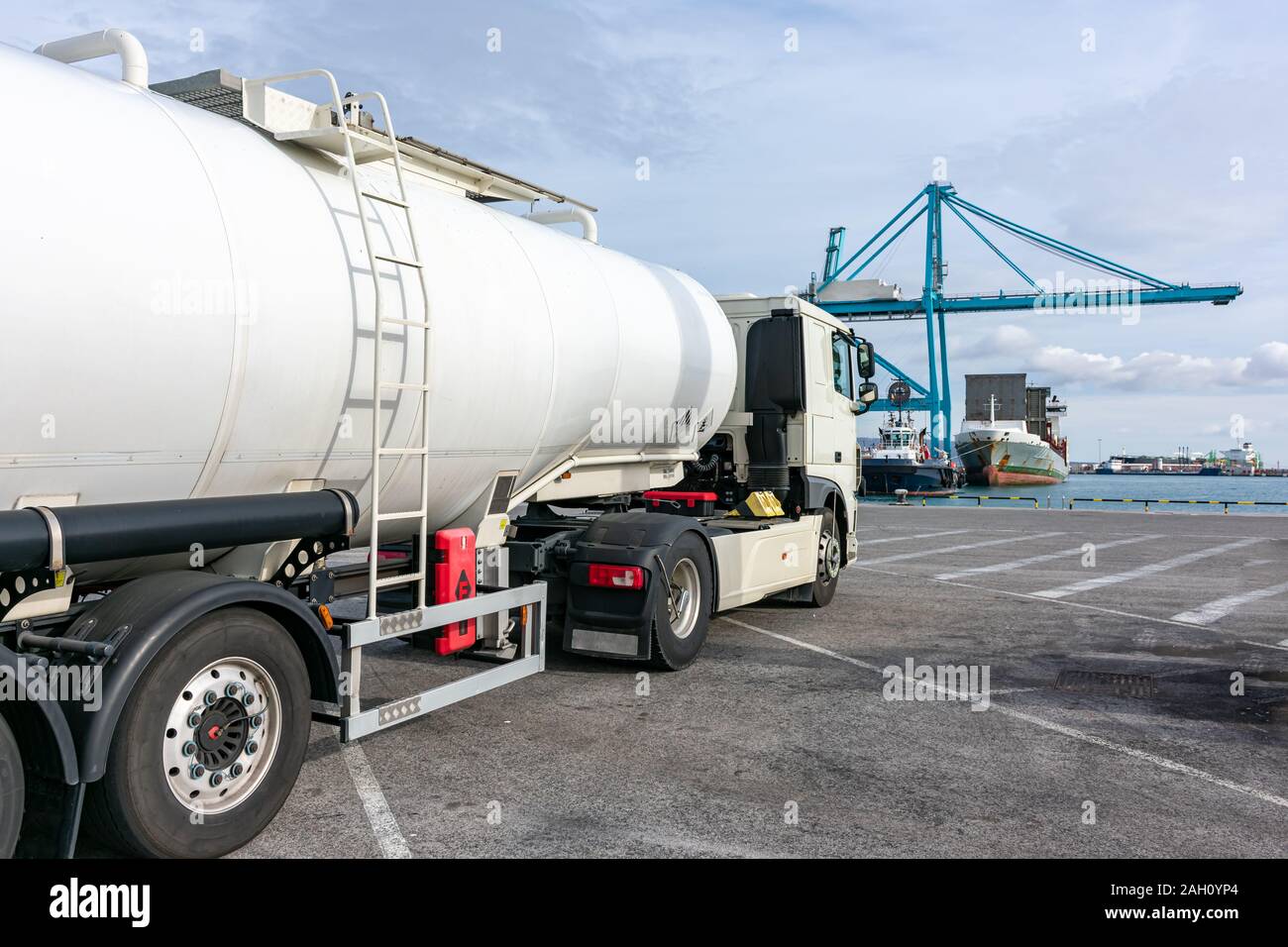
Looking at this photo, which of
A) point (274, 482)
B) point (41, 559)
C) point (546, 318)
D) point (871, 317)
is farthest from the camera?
point (871, 317)

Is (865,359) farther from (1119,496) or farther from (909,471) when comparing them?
(1119,496)

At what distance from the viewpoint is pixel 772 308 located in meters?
10.0

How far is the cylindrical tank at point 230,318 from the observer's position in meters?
3.56

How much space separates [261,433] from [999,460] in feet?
251

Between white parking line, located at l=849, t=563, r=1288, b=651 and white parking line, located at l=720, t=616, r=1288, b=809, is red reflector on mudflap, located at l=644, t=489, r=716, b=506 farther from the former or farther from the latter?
white parking line, located at l=720, t=616, r=1288, b=809

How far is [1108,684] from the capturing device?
7516mm

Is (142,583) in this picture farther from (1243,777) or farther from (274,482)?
(1243,777)

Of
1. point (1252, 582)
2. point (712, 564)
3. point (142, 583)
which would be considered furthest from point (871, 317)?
point (142, 583)

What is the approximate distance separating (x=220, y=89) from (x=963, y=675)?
652 centimetres

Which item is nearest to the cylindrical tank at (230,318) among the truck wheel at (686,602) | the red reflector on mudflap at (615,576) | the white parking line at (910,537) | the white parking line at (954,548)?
the red reflector on mudflap at (615,576)

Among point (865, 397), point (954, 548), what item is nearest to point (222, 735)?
point (865, 397)

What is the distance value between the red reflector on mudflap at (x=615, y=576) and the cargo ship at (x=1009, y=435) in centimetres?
6759

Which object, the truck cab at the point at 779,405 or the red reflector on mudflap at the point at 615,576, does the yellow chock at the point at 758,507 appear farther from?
the red reflector on mudflap at the point at 615,576

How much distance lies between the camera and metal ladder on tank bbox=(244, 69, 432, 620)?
4855 millimetres
